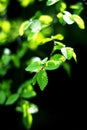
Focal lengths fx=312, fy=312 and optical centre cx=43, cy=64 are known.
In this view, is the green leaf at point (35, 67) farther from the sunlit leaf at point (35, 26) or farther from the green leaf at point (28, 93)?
the green leaf at point (28, 93)

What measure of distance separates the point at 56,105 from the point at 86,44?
23.7 inches

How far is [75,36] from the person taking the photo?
2645 mm

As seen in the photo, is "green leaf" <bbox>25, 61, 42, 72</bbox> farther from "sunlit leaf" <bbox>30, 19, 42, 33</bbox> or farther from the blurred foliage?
"sunlit leaf" <bbox>30, 19, 42, 33</bbox>

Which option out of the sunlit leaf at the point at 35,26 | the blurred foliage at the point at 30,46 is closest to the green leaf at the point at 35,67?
the blurred foliage at the point at 30,46

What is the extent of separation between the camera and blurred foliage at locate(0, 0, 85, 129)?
1.21m

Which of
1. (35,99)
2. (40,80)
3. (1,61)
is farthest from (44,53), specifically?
(40,80)

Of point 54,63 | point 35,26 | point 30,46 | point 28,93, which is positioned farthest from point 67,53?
point 30,46

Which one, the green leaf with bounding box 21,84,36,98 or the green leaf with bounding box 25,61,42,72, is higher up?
the green leaf with bounding box 25,61,42,72

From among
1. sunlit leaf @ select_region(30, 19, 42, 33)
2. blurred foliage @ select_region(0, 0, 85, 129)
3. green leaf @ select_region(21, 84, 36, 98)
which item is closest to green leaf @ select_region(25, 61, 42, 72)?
blurred foliage @ select_region(0, 0, 85, 129)

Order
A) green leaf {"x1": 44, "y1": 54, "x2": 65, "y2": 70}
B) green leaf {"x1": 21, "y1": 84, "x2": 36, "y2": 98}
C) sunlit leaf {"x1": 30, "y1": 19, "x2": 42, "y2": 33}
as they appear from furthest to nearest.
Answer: green leaf {"x1": 21, "y1": 84, "x2": 36, "y2": 98} < sunlit leaf {"x1": 30, "y1": 19, "x2": 42, "y2": 33} < green leaf {"x1": 44, "y1": 54, "x2": 65, "y2": 70}

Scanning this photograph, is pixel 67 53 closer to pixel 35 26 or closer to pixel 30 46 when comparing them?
pixel 35 26

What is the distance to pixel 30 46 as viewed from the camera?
7.46 ft

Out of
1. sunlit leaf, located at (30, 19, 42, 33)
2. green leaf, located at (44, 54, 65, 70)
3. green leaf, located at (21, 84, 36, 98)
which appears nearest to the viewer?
green leaf, located at (44, 54, 65, 70)

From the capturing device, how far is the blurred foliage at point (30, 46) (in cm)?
121
